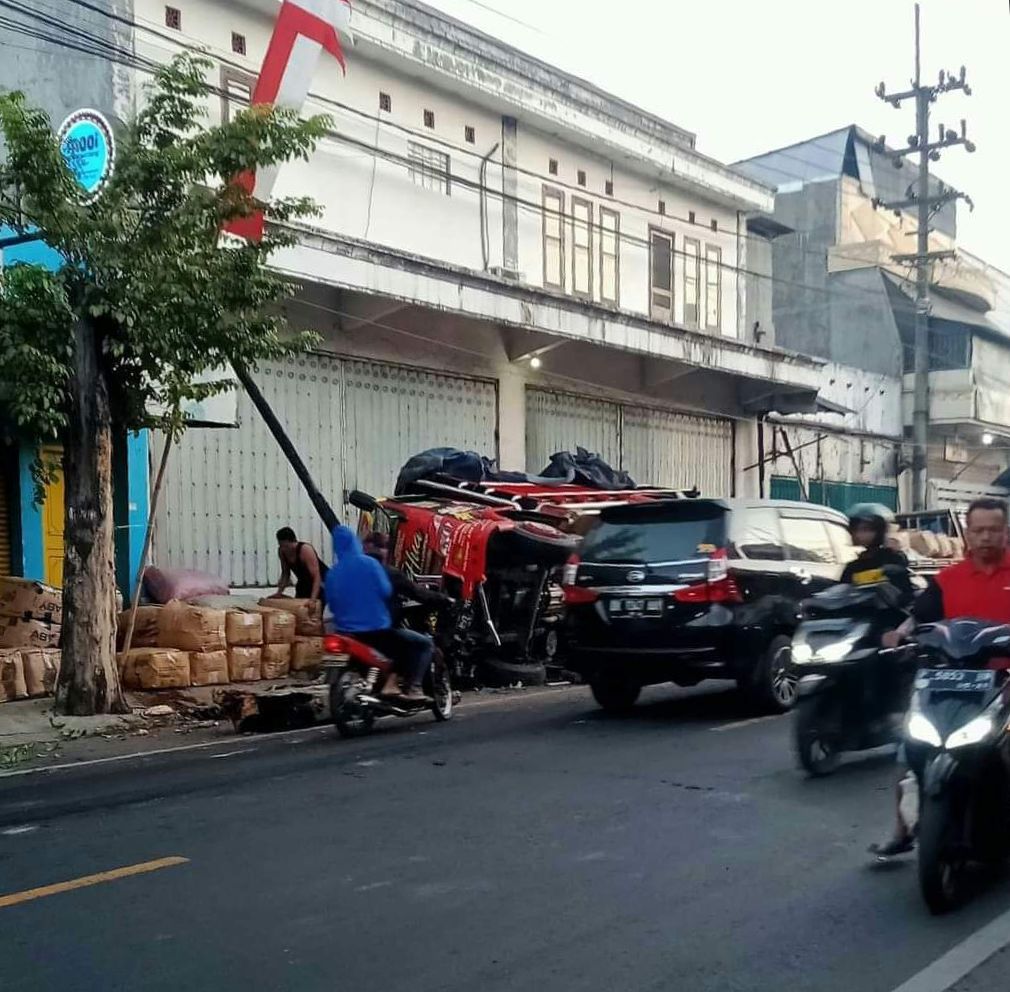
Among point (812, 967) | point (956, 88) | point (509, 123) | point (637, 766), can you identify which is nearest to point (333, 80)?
point (509, 123)

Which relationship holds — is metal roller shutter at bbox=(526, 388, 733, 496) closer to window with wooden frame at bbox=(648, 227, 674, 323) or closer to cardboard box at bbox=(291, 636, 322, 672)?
window with wooden frame at bbox=(648, 227, 674, 323)

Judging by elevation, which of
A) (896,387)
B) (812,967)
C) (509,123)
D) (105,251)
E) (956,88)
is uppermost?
(956,88)

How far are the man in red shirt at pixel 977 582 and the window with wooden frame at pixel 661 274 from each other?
17954 millimetres

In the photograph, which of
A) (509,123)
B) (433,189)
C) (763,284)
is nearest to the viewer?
(433,189)

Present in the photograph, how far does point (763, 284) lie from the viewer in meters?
28.0

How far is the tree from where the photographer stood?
33.3 feet

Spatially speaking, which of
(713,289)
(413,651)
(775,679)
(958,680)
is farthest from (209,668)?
(713,289)

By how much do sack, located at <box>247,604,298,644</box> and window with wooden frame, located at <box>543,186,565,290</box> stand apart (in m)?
9.33

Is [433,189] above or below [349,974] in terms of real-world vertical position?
above

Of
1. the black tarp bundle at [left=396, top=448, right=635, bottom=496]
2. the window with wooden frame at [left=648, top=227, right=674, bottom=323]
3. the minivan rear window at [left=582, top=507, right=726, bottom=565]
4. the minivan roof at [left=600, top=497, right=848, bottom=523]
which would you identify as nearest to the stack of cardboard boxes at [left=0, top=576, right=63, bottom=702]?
the black tarp bundle at [left=396, top=448, right=635, bottom=496]

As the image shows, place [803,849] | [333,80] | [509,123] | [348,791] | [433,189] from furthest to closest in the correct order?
[509,123]
[433,189]
[333,80]
[348,791]
[803,849]

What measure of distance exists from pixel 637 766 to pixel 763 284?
21.3 metres

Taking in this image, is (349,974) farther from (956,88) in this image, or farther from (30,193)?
(956,88)

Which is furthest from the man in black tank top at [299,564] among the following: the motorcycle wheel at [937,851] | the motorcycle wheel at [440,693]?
the motorcycle wheel at [937,851]
